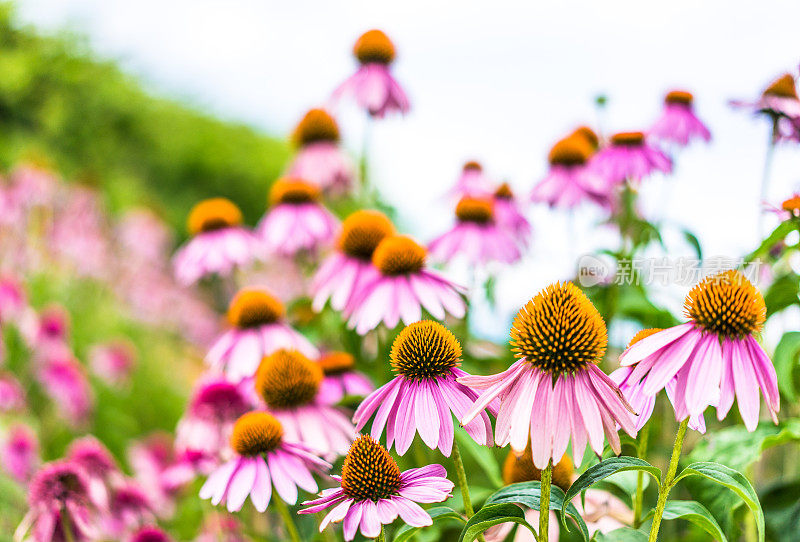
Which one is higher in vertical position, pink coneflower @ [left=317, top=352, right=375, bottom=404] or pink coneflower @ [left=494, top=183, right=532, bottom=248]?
pink coneflower @ [left=494, top=183, right=532, bottom=248]

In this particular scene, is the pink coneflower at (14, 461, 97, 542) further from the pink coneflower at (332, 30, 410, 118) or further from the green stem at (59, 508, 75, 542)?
the pink coneflower at (332, 30, 410, 118)

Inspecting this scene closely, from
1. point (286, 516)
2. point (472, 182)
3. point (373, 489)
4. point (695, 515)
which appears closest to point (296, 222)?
point (472, 182)

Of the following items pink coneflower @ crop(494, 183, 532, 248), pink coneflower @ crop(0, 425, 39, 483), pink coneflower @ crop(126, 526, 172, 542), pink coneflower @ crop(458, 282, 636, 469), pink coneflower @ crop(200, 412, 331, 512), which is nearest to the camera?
pink coneflower @ crop(458, 282, 636, 469)

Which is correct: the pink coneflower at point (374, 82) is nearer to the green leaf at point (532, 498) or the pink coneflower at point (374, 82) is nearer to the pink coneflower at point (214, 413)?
the pink coneflower at point (214, 413)

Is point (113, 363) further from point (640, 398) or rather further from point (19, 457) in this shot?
point (640, 398)

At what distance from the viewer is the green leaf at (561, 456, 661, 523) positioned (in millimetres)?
567

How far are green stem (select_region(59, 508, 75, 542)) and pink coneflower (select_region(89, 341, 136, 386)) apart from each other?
2.25 metres

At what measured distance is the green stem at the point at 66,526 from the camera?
3.39ft

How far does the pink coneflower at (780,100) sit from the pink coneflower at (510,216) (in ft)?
1.55

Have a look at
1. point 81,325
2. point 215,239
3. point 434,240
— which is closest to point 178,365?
point 81,325

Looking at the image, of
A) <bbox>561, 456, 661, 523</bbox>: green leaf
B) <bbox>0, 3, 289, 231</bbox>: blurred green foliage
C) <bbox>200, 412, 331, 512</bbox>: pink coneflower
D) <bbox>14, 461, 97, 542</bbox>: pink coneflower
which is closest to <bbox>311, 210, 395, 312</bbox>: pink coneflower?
<bbox>200, 412, 331, 512</bbox>: pink coneflower

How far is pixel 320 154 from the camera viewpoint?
1.75 meters

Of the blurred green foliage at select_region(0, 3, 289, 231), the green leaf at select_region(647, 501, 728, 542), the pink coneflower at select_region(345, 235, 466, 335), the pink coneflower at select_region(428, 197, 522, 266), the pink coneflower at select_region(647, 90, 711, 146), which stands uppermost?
the blurred green foliage at select_region(0, 3, 289, 231)

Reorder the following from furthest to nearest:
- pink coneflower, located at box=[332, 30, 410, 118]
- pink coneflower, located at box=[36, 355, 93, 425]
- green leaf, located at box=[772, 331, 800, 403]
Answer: pink coneflower, located at box=[36, 355, 93, 425], pink coneflower, located at box=[332, 30, 410, 118], green leaf, located at box=[772, 331, 800, 403]
